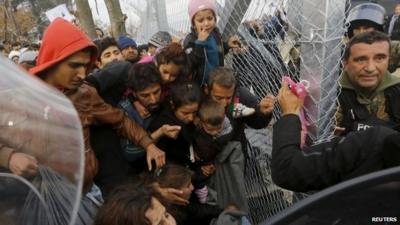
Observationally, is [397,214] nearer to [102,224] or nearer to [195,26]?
[102,224]

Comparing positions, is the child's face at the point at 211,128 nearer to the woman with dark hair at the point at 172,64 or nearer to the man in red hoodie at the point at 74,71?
the woman with dark hair at the point at 172,64

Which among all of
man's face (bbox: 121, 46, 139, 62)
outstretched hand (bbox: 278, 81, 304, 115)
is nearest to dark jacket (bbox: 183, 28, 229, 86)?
outstretched hand (bbox: 278, 81, 304, 115)

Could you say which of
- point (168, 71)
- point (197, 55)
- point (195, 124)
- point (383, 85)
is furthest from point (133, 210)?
point (197, 55)

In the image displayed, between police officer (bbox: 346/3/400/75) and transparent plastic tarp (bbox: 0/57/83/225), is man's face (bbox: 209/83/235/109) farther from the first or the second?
transparent plastic tarp (bbox: 0/57/83/225)

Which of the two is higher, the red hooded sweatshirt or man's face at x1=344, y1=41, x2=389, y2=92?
the red hooded sweatshirt

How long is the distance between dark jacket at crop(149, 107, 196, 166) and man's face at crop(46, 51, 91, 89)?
53cm

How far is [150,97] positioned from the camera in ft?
7.41

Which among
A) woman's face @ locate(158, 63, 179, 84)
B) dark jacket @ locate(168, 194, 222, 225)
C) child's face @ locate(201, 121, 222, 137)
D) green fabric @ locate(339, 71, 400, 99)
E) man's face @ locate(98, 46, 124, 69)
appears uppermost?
man's face @ locate(98, 46, 124, 69)

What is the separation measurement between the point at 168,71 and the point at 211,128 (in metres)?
0.43

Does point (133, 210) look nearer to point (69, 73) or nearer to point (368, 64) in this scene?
point (69, 73)

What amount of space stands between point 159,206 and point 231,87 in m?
1.07

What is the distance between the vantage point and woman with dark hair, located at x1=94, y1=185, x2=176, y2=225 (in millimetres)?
1476

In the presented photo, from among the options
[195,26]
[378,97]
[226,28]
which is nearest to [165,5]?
[226,28]

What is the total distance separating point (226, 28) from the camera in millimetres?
3180
